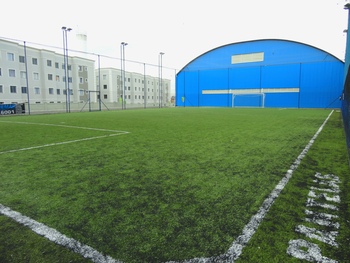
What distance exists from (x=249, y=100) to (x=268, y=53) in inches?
261

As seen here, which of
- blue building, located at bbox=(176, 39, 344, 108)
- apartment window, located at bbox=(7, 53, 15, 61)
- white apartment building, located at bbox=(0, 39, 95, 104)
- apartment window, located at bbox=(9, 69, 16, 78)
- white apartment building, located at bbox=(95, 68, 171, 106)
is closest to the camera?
blue building, located at bbox=(176, 39, 344, 108)

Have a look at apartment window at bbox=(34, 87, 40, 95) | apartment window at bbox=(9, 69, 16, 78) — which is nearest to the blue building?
apartment window at bbox=(34, 87, 40, 95)

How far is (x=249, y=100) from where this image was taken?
113 feet

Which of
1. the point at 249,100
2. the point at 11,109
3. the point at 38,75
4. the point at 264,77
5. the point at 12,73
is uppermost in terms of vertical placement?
the point at 38,75

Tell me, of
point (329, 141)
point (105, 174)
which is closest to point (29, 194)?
point (105, 174)

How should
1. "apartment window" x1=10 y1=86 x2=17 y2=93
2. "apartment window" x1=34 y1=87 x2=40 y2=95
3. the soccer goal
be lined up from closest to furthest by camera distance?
the soccer goal < "apartment window" x1=10 y1=86 x2=17 y2=93 < "apartment window" x1=34 y1=87 x2=40 y2=95

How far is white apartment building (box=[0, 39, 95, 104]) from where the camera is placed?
1415 inches

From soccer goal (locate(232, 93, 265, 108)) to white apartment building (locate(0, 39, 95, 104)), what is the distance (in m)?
21.2

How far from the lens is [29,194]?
9.32 feet

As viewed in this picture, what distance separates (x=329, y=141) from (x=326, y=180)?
3495 millimetres

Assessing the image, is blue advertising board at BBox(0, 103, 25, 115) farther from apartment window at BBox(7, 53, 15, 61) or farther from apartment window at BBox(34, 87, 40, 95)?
apartment window at BBox(34, 87, 40, 95)

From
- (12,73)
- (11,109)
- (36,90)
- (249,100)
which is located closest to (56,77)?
(36,90)

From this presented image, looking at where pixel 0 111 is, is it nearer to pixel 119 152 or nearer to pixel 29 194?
pixel 119 152

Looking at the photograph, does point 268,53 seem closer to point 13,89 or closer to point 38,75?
point 38,75
